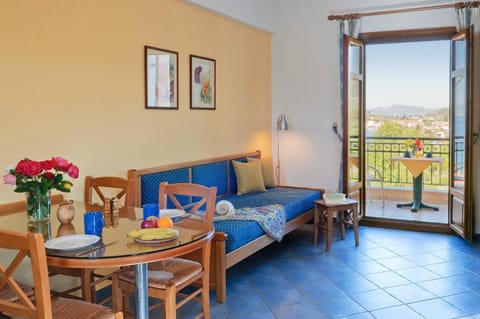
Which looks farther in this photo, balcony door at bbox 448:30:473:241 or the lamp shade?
the lamp shade

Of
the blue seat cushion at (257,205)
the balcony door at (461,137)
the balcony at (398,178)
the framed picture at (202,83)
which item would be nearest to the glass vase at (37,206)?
the blue seat cushion at (257,205)

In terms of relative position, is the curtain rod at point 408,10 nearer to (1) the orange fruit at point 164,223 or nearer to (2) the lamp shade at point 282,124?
(2) the lamp shade at point 282,124

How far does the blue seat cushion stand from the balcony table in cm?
201

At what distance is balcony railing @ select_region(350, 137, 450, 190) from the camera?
25.1 feet

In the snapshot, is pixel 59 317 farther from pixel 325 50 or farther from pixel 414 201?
pixel 414 201

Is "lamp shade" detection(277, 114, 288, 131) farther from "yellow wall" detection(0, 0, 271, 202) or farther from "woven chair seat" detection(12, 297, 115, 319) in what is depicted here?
"woven chair seat" detection(12, 297, 115, 319)

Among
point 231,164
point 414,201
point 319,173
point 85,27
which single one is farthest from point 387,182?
point 85,27

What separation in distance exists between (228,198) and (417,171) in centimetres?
319

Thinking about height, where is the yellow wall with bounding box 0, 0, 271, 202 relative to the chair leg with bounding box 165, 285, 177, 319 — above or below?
above

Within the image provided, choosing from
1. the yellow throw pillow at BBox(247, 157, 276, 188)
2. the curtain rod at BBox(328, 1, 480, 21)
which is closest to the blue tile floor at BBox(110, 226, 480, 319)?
the yellow throw pillow at BBox(247, 157, 276, 188)

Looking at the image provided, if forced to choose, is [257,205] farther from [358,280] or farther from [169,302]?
[169,302]

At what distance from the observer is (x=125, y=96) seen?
3.73 m

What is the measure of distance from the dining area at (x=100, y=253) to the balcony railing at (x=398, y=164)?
18.0ft

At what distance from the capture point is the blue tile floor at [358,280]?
318 cm
